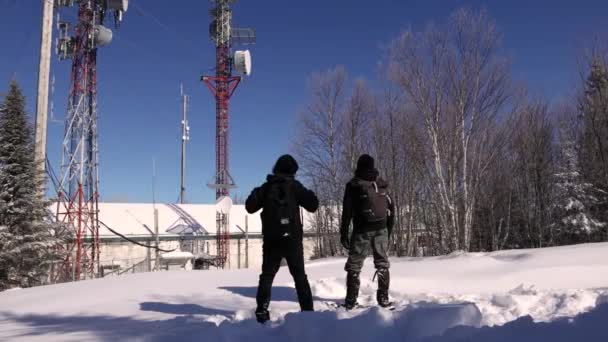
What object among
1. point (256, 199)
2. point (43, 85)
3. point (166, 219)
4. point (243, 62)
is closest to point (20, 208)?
point (43, 85)

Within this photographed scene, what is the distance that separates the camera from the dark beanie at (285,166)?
4371 millimetres

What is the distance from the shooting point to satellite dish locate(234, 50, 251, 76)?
3209cm

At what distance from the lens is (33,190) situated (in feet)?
51.2

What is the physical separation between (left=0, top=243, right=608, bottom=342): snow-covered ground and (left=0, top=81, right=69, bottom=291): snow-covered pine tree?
7970 mm

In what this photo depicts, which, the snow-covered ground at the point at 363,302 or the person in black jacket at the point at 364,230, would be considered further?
the person in black jacket at the point at 364,230

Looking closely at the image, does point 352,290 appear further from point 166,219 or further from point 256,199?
point 166,219

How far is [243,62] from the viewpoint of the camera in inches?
1275

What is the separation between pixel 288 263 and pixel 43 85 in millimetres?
13804

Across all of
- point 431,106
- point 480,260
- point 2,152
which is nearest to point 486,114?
point 431,106

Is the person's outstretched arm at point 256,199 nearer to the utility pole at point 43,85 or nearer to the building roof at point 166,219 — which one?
the utility pole at point 43,85

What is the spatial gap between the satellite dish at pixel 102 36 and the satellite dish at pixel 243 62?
31.6ft

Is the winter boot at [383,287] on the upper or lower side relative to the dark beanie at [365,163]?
lower

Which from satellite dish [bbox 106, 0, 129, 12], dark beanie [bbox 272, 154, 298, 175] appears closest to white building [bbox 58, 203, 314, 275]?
satellite dish [bbox 106, 0, 129, 12]

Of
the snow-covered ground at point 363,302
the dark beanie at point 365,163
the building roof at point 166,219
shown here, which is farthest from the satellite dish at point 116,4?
the dark beanie at point 365,163
